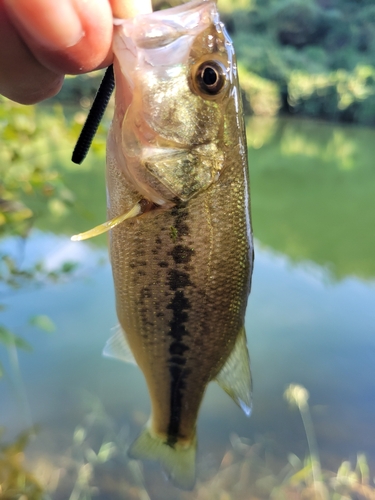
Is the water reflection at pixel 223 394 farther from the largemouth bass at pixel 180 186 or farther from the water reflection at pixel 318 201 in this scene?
the largemouth bass at pixel 180 186

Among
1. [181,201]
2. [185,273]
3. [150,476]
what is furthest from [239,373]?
[150,476]

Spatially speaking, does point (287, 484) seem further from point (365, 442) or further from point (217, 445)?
point (365, 442)

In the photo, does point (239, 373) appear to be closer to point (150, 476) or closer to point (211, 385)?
point (150, 476)

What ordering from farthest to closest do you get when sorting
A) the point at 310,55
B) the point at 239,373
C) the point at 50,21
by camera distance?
the point at 310,55 < the point at 239,373 < the point at 50,21

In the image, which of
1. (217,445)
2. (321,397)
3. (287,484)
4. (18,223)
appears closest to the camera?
(18,223)

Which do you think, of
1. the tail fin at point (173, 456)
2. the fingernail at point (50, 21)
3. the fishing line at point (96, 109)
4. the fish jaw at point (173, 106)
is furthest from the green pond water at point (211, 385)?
the tail fin at point (173, 456)

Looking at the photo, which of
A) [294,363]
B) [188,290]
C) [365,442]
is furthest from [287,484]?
[188,290]
